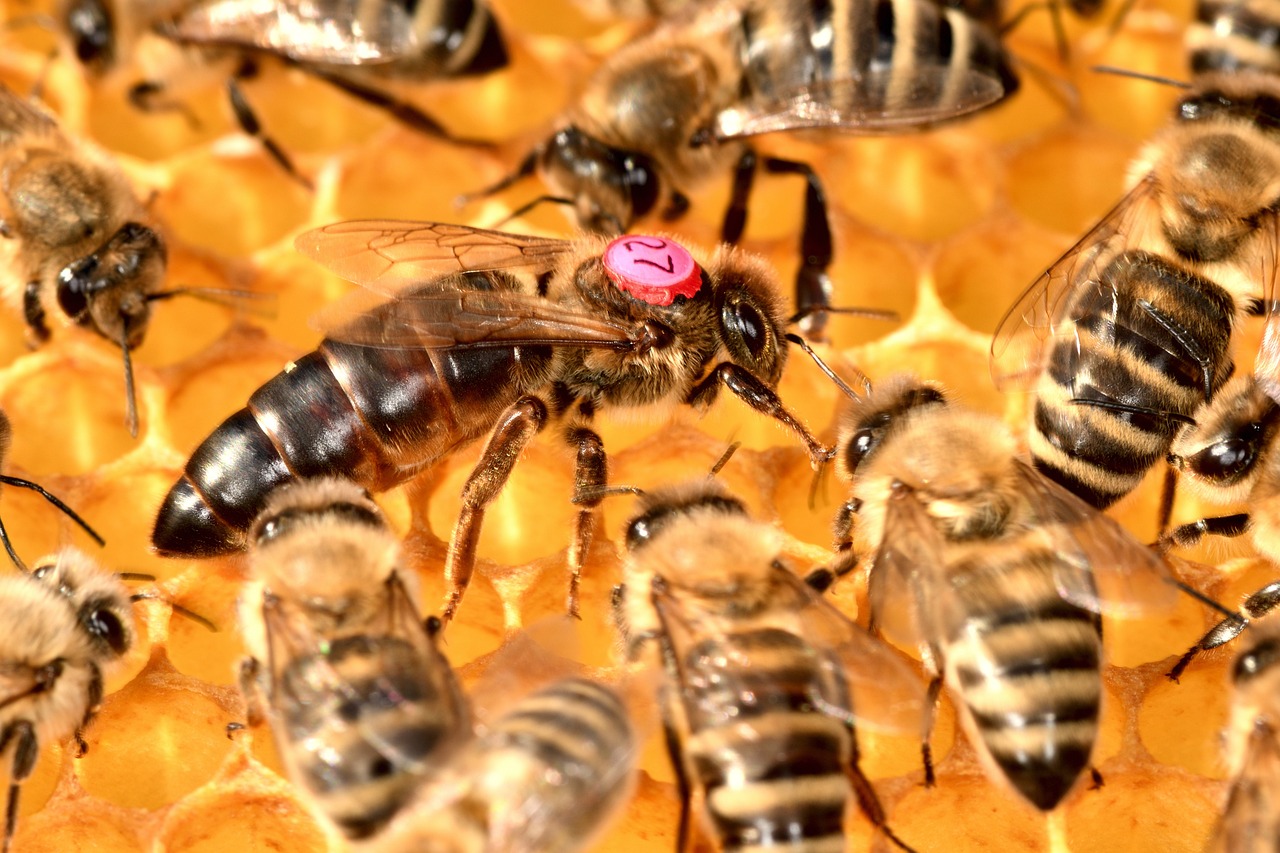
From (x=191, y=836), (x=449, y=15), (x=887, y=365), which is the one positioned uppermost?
(x=449, y=15)

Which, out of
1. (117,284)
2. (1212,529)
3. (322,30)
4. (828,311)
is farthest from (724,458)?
(322,30)

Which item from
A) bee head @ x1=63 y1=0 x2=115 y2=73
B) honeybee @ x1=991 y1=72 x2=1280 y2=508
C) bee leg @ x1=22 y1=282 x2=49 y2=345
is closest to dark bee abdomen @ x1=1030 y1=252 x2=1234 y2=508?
honeybee @ x1=991 y1=72 x2=1280 y2=508

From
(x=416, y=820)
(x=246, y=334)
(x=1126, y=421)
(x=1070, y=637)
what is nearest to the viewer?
(x=416, y=820)

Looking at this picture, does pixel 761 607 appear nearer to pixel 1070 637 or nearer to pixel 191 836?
pixel 1070 637

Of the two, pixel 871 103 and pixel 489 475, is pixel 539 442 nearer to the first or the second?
pixel 489 475

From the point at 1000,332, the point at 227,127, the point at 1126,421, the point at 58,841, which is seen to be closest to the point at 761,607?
the point at 1126,421

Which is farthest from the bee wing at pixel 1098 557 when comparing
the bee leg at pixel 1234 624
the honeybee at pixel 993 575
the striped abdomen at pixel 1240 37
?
the striped abdomen at pixel 1240 37
